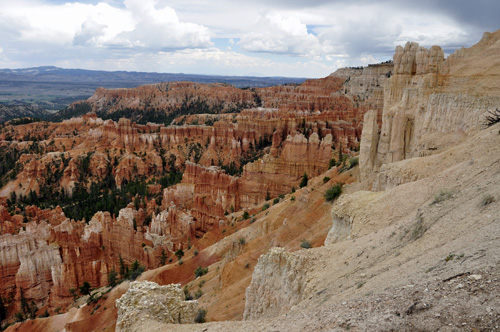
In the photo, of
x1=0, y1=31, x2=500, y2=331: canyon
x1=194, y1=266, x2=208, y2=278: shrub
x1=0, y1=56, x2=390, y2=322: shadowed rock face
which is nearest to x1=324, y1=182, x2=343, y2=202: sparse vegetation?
x1=0, y1=31, x2=500, y2=331: canyon

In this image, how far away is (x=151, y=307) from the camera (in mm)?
9859

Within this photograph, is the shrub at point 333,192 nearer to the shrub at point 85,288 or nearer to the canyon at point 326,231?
the canyon at point 326,231

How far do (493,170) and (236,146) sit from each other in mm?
57053

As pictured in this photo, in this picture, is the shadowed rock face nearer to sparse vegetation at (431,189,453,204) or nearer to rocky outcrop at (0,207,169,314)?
rocky outcrop at (0,207,169,314)

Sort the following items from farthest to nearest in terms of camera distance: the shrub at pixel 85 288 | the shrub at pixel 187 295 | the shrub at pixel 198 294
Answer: the shrub at pixel 85 288, the shrub at pixel 187 295, the shrub at pixel 198 294

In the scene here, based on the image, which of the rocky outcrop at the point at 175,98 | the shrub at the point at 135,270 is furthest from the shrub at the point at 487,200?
the rocky outcrop at the point at 175,98

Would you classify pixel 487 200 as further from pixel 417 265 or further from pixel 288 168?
pixel 288 168

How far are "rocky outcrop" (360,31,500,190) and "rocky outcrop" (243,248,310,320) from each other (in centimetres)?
728

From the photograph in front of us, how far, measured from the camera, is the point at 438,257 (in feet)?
19.5

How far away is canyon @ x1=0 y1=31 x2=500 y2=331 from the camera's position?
549 centimetres

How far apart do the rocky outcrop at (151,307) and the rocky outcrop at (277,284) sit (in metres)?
1.98

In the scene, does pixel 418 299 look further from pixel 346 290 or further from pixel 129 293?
pixel 129 293

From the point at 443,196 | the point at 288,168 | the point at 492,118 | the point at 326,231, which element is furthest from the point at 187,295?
the point at 288,168

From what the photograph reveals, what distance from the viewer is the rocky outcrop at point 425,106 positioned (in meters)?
14.9
